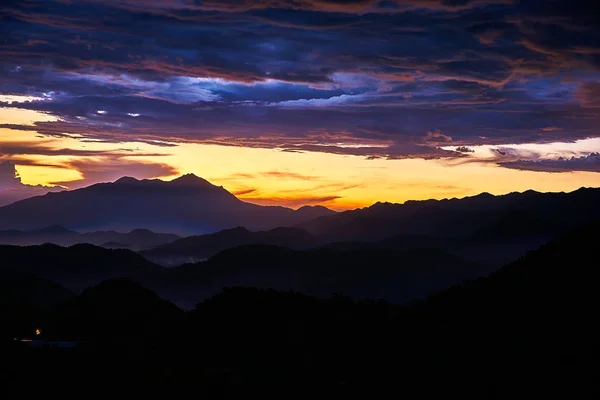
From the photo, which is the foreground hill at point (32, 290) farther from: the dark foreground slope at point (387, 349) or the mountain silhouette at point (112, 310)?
the dark foreground slope at point (387, 349)

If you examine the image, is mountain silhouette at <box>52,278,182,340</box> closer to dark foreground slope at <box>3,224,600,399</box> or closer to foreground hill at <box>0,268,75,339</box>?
dark foreground slope at <box>3,224,600,399</box>

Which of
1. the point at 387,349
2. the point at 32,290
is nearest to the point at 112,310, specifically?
the point at 387,349

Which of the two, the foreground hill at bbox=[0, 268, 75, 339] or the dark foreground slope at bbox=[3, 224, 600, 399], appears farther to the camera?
the foreground hill at bbox=[0, 268, 75, 339]

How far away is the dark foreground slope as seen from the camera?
37.5 m

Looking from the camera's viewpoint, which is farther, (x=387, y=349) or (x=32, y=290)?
(x=32, y=290)

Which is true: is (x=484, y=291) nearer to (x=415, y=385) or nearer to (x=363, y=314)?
(x=363, y=314)

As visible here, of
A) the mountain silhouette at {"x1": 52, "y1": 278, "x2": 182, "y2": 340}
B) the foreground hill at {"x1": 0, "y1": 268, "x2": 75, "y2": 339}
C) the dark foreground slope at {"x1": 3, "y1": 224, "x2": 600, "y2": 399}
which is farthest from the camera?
the foreground hill at {"x1": 0, "y1": 268, "x2": 75, "y2": 339}

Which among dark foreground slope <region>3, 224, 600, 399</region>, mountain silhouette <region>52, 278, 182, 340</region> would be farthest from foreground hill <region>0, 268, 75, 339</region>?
dark foreground slope <region>3, 224, 600, 399</region>

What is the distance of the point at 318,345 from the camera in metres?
47.8

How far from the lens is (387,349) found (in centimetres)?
4506

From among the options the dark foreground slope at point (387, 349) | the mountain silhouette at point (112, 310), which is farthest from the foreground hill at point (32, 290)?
the dark foreground slope at point (387, 349)

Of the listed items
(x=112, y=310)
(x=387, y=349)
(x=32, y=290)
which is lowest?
(x=32, y=290)

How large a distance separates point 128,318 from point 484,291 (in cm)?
6005

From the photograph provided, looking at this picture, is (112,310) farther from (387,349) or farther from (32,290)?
(32,290)
